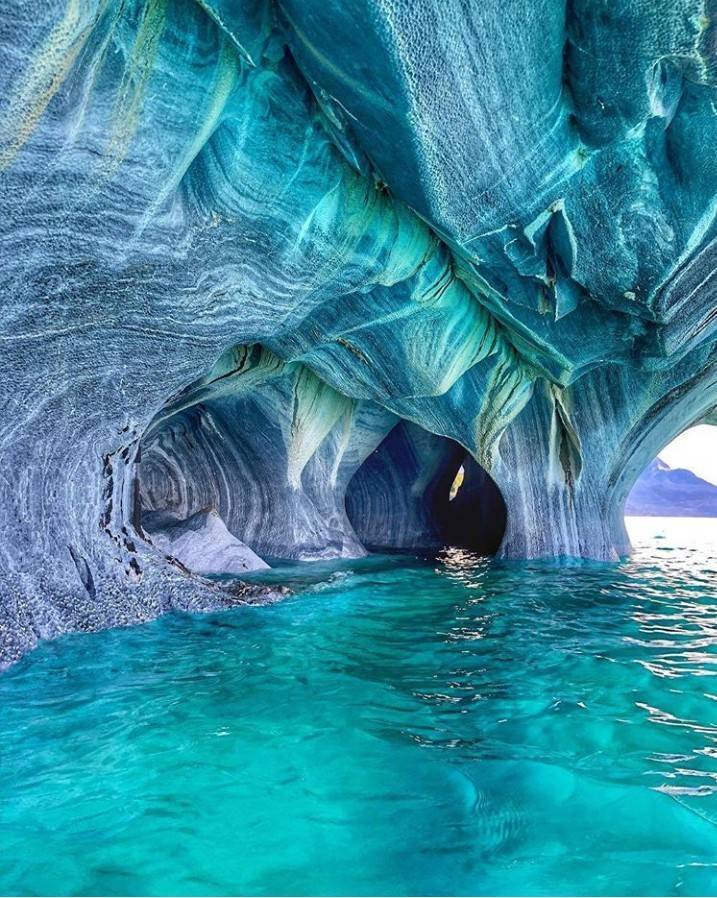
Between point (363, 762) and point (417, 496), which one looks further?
point (417, 496)

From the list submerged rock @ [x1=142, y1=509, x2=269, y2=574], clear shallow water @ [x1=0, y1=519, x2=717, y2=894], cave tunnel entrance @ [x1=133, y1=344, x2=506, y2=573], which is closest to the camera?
clear shallow water @ [x1=0, y1=519, x2=717, y2=894]

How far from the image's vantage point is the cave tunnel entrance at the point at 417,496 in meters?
14.0

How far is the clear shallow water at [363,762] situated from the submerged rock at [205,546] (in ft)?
10.3

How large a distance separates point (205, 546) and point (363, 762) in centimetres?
608

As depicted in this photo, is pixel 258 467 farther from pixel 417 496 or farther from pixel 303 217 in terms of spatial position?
pixel 303 217

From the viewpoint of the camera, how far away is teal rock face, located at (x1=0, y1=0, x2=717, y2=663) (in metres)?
3.71

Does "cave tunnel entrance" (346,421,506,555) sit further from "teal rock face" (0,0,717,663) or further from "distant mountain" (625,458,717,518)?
"distant mountain" (625,458,717,518)

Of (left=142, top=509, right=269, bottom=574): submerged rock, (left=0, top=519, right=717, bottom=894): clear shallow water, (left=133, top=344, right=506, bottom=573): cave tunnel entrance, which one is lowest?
(left=0, top=519, right=717, bottom=894): clear shallow water

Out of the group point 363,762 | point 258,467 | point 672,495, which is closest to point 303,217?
point 363,762

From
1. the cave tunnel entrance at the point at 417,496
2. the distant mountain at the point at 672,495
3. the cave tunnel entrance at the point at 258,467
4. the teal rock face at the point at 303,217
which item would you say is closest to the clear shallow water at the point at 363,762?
the teal rock face at the point at 303,217

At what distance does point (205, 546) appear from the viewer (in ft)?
28.3

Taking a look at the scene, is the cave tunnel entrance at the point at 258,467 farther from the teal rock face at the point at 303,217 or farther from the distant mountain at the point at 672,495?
the distant mountain at the point at 672,495

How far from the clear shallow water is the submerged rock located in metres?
3.14

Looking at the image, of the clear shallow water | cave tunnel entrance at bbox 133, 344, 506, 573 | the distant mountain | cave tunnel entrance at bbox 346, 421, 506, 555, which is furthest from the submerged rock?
the distant mountain
